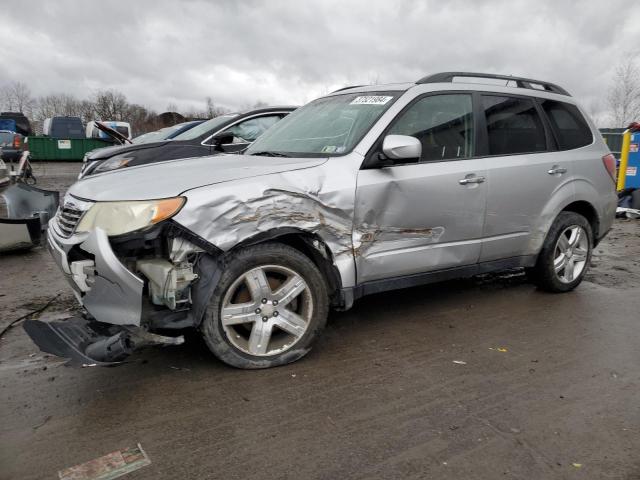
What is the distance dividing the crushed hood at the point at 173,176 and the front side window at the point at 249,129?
11.3ft

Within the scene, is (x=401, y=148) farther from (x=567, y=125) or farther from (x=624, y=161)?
(x=624, y=161)

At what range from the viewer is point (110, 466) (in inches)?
92.0

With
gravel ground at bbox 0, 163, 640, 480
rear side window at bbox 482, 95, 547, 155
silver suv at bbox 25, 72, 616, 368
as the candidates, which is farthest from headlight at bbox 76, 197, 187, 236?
rear side window at bbox 482, 95, 547, 155

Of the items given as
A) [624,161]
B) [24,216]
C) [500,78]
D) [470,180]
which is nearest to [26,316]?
[24,216]

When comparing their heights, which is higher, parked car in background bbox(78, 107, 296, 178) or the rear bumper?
parked car in background bbox(78, 107, 296, 178)

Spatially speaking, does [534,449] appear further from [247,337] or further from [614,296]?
[614,296]

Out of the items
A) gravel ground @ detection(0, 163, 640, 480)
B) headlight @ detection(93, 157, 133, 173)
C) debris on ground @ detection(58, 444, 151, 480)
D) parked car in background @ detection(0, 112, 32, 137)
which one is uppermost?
parked car in background @ detection(0, 112, 32, 137)

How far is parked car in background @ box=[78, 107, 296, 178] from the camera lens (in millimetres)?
6582

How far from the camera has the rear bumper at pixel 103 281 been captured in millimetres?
2744

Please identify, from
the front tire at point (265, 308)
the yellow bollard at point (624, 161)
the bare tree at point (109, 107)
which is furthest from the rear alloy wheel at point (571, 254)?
the bare tree at point (109, 107)

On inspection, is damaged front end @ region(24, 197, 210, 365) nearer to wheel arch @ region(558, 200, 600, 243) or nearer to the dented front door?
the dented front door

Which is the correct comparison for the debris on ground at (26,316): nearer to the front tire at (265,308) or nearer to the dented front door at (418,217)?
the front tire at (265,308)

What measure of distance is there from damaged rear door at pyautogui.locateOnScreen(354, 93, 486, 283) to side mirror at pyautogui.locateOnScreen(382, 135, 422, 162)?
0.41 ft

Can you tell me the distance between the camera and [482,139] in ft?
13.6
